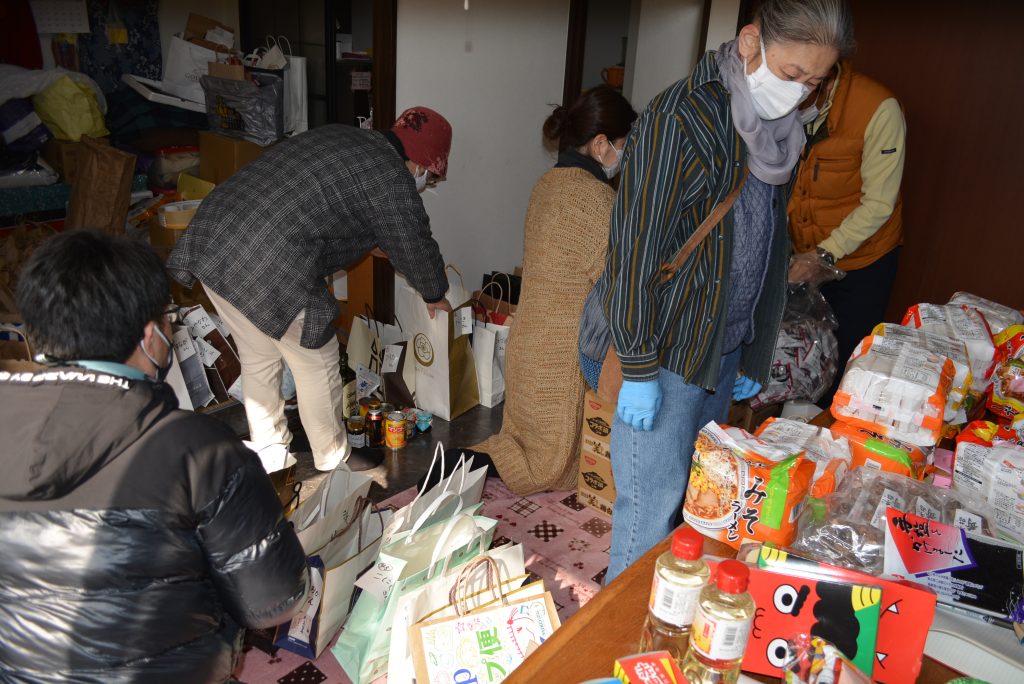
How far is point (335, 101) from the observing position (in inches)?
177

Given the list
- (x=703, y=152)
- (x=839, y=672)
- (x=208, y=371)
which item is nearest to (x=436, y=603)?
(x=839, y=672)

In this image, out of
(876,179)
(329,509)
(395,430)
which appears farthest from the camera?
(395,430)

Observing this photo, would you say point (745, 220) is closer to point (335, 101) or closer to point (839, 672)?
point (839, 672)

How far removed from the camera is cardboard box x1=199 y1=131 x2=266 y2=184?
3.96m

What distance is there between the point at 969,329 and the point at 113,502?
68.9 inches

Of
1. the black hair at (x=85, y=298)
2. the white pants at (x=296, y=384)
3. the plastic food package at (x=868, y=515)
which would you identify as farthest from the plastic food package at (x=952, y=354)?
the white pants at (x=296, y=384)

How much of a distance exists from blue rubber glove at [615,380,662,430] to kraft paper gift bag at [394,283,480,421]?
1.48 metres

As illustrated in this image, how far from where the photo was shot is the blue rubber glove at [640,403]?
58.2 inches

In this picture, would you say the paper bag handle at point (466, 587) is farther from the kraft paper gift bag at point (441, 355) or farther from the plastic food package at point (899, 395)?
the kraft paper gift bag at point (441, 355)

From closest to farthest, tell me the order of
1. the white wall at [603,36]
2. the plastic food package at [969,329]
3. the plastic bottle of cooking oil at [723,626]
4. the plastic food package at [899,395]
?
the plastic bottle of cooking oil at [723,626] < the plastic food package at [899,395] < the plastic food package at [969,329] < the white wall at [603,36]

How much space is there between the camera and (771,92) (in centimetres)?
141

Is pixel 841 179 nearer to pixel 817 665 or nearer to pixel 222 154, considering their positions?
pixel 817 665

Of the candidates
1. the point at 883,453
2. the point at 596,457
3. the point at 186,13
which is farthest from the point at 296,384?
the point at 186,13

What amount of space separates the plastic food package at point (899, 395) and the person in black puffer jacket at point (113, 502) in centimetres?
105
